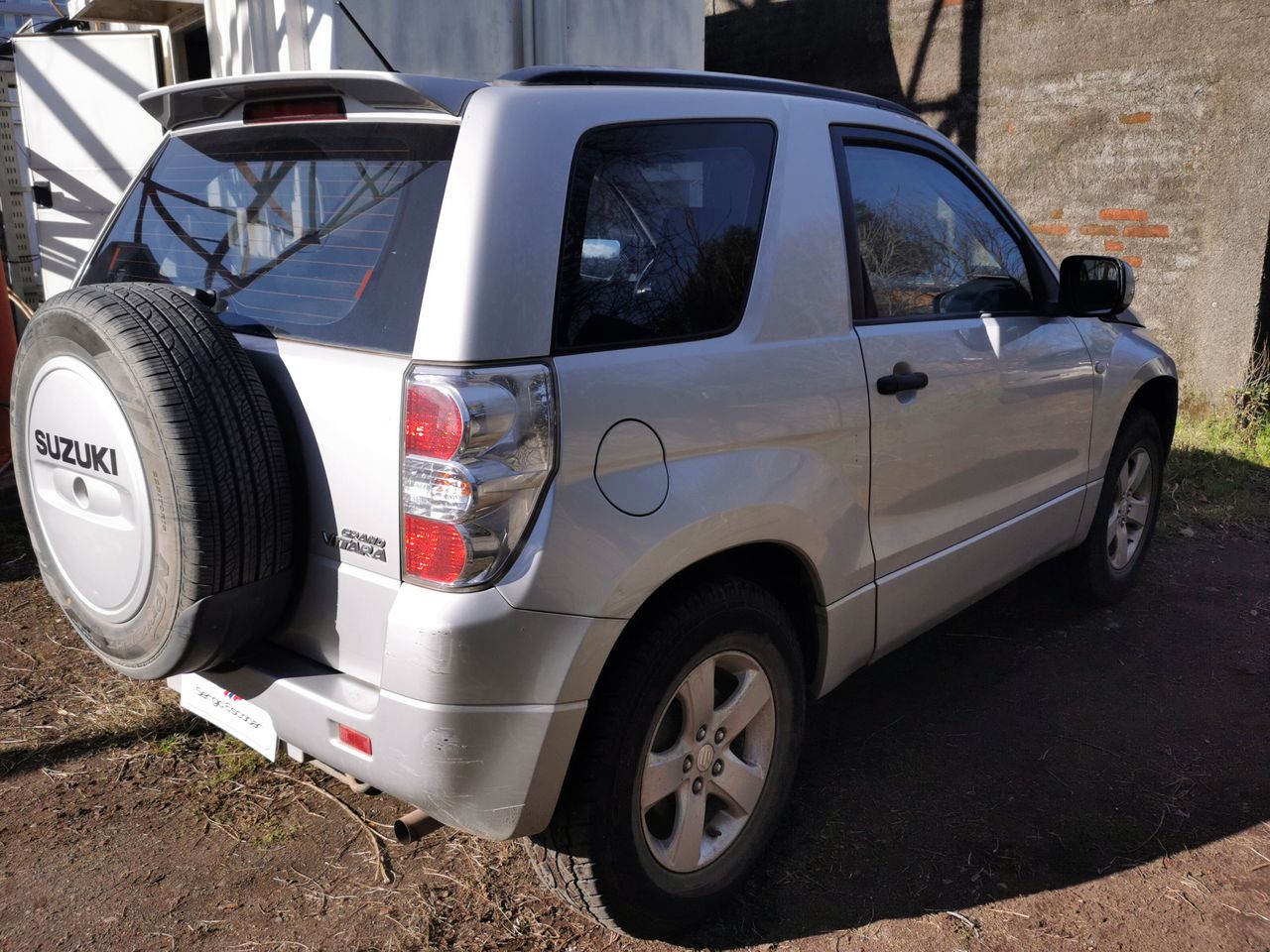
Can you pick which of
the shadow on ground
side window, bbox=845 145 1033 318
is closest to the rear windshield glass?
side window, bbox=845 145 1033 318

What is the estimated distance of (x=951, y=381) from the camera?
10.0ft

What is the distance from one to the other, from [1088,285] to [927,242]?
2.77 feet

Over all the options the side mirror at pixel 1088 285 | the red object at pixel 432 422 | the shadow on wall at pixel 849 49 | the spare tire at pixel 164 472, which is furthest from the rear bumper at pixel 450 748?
the shadow on wall at pixel 849 49

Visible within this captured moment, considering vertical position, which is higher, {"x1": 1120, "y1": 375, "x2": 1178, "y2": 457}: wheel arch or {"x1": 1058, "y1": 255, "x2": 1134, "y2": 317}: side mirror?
{"x1": 1058, "y1": 255, "x2": 1134, "y2": 317}: side mirror

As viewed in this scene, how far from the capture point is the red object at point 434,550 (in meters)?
1.97

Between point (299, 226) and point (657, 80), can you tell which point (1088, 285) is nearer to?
point (657, 80)

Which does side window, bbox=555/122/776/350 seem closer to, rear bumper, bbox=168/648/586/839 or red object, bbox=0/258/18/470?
rear bumper, bbox=168/648/586/839

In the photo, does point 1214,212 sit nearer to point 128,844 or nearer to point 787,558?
point 787,558

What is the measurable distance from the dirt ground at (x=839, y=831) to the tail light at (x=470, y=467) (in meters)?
1.07

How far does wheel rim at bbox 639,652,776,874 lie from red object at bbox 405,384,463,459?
0.80m

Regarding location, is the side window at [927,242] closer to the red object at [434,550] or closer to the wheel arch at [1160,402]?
the wheel arch at [1160,402]

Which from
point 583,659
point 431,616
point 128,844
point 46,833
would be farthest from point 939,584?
point 46,833

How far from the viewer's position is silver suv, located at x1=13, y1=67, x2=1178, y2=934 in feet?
6.61

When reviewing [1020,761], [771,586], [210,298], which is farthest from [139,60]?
[1020,761]
